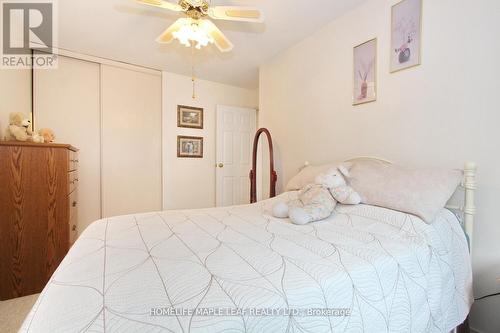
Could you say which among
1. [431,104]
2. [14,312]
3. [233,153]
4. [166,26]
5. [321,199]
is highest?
[166,26]

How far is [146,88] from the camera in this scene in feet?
10.9

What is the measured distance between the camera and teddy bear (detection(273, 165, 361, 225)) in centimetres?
139

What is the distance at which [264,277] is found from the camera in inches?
29.4

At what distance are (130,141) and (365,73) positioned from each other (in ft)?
9.67

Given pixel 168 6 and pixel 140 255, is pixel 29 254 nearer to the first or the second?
pixel 140 255

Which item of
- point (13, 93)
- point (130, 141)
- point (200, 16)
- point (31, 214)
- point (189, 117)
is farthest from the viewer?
point (189, 117)

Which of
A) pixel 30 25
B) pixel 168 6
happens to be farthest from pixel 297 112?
pixel 30 25

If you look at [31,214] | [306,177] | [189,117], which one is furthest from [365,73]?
[31,214]

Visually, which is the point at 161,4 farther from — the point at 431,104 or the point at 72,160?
the point at 431,104

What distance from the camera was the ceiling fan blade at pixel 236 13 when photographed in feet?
5.04

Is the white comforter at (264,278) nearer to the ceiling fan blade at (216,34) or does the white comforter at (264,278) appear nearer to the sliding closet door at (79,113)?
the ceiling fan blade at (216,34)

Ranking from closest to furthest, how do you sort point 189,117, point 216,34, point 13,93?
point 216,34
point 13,93
point 189,117

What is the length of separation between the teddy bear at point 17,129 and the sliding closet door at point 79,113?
75 centimetres

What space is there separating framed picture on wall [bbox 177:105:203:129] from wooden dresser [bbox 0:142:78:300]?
170 centimetres
